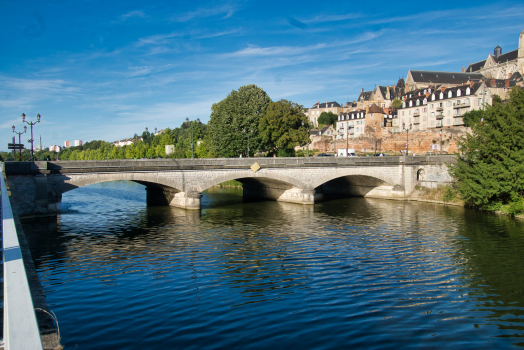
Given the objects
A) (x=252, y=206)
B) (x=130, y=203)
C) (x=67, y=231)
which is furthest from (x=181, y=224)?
(x=130, y=203)

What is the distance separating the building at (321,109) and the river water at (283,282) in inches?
4720

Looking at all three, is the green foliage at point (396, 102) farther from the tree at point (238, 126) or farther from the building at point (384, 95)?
the tree at point (238, 126)

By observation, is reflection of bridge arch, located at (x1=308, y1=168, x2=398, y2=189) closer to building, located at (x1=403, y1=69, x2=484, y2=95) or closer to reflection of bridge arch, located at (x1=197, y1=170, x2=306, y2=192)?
reflection of bridge arch, located at (x1=197, y1=170, x2=306, y2=192)

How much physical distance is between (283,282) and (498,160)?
2661cm

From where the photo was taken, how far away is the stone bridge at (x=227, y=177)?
28.8m

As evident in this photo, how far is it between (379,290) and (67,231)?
70.3 ft

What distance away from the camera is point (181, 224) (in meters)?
30.1

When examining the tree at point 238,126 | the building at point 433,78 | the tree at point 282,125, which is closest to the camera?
the tree at point 282,125

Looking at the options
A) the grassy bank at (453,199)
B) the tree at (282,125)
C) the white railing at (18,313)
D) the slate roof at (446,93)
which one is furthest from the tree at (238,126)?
the white railing at (18,313)

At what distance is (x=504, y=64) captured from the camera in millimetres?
120688

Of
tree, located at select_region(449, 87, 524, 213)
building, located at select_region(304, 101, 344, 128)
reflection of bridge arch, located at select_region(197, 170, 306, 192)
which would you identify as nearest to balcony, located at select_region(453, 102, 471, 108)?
tree, located at select_region(449, 87, 524, 213)

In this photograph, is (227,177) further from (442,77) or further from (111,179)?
(442,77)

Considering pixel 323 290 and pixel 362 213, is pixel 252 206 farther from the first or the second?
pixel 323 290

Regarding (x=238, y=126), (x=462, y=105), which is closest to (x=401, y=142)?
(x=462, y=105)
